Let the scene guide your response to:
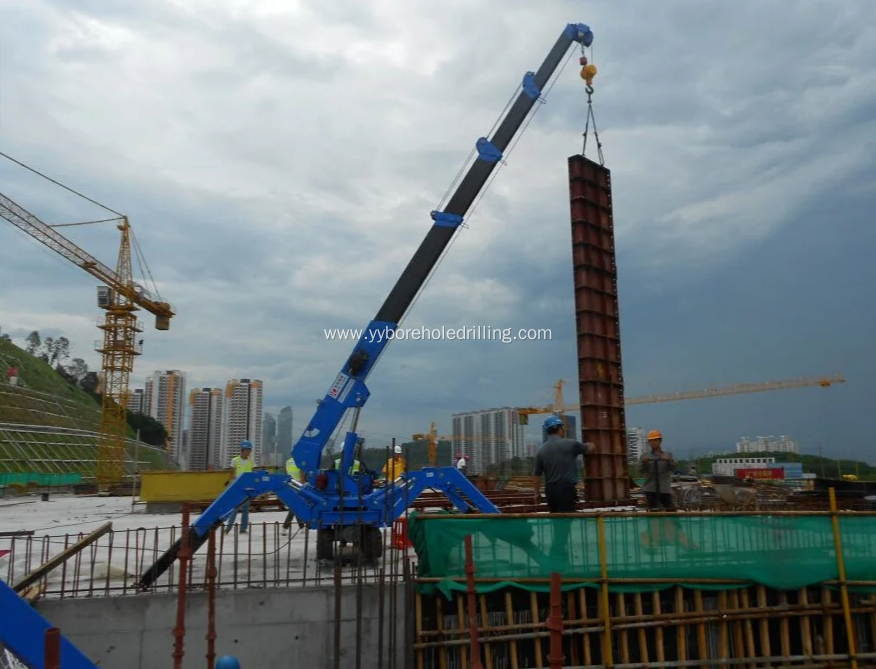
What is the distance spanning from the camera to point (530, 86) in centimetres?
1238

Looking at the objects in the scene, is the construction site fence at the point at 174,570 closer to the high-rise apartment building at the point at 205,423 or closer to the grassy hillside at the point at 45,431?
the grassy hillside at the point at 45,431

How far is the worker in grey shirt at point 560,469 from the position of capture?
26.5 ft

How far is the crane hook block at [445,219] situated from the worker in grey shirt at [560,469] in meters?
4.36

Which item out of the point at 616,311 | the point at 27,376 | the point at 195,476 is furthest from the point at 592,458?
the point at 27,376

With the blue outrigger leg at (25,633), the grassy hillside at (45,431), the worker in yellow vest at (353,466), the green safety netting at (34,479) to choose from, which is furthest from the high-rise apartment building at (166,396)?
the blue outrigger leg at (25,633)

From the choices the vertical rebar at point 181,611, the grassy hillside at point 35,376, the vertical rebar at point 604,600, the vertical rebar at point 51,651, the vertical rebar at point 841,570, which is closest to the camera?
the vertical rebar at point 51,651

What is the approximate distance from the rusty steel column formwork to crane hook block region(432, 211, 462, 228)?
5817 mm

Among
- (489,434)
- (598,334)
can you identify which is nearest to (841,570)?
(598,334)

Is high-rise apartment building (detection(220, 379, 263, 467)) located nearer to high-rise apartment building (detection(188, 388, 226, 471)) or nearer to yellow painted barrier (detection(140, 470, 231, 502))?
high-rise apartment building (detection(188, 388, 226, 471))

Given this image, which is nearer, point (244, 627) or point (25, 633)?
point (25, 633)

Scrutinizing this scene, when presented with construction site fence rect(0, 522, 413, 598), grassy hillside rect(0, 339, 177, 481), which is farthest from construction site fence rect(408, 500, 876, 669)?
grassy hillside rect(0, 339, 177, 481)

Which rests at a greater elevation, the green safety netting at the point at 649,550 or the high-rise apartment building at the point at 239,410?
the high-rise apartment building at the point at 239,410

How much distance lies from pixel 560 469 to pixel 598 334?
8.28 meters

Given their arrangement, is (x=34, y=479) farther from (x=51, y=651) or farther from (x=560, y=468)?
(x=51, y=651)
